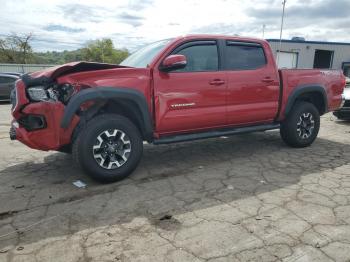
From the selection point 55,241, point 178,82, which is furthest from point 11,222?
point 178,82

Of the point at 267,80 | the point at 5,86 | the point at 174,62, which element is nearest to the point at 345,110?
the point at 267,80

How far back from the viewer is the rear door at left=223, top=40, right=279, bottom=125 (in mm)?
4973

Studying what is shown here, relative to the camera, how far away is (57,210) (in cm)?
340

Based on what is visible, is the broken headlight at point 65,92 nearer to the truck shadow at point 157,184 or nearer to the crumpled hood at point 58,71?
the crumpled hood at point 58,71

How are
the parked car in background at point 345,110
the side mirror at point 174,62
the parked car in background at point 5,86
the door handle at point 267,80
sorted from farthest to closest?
1. the parked car in background at point 5,86
2. the parked car in background at point 345,110
3. the door handle at point 267,80
4. the side mirror at point 174,62

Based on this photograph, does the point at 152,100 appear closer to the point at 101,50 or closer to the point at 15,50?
the point at 15,50

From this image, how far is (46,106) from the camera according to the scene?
12.5ft

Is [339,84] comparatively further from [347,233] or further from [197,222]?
[197,222]

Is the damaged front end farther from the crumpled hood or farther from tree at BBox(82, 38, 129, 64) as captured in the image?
tree at BBox(82, 38, 129, 64)

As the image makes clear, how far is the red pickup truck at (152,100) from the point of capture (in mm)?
3881

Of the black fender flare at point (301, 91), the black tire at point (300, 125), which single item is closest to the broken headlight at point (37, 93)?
the black fender flare at point (301, 91)

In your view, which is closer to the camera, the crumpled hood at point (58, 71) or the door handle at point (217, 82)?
the crumpled hood at point (58, 71)

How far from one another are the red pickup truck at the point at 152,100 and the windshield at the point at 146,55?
3 cm

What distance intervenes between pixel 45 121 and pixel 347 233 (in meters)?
3.41
